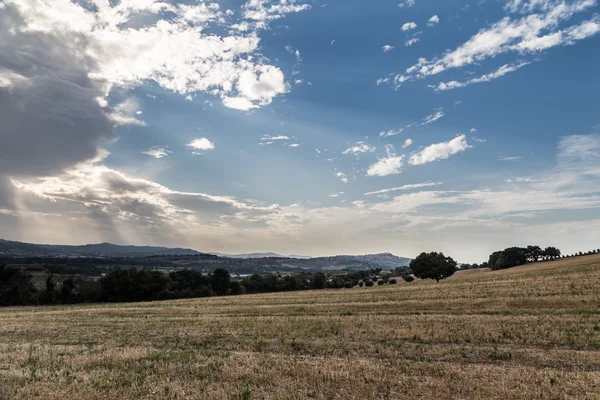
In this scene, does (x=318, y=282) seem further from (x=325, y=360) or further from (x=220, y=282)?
(x=325, y=360)

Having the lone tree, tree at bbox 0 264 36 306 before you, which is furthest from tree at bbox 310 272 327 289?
tree at bbox 0 264 36 306

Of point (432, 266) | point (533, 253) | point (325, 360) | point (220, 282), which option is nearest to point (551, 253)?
point (533, 253)

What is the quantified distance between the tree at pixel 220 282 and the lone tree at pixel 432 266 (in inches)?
2183

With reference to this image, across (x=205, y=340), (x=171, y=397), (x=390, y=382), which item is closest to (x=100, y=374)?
(x=171, y=397)

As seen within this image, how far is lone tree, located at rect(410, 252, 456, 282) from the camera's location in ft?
310

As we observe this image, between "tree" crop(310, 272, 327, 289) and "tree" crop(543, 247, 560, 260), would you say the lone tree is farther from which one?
"tree" crop(543, 247, 560, 260)

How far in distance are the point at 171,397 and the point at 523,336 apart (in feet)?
57.8

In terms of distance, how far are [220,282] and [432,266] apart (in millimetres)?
61277

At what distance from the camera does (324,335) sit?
21.3m

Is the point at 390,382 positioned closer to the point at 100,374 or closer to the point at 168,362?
the point at 168,362

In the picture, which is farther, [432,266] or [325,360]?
[432,266]

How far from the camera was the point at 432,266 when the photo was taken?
9481 centimetres

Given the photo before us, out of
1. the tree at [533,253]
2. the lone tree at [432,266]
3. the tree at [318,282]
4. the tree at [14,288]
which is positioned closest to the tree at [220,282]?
the tree at [318,282]

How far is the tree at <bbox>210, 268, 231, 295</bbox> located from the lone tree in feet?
182
